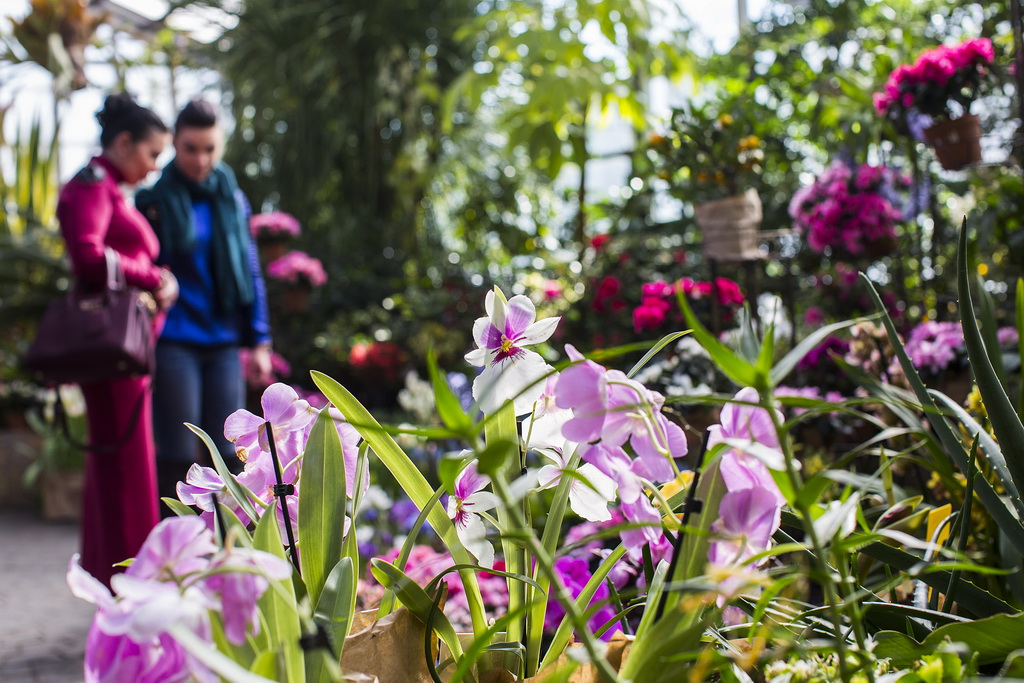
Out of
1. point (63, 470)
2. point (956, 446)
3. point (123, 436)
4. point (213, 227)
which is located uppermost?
point (213, 227)

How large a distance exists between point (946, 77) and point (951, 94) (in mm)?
56

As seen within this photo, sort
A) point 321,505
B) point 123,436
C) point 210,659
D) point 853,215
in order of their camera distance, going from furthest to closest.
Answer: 1. point 853,215
2. point 123,436
3. point 321,505
4. point 210,659

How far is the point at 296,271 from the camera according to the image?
5.86 m

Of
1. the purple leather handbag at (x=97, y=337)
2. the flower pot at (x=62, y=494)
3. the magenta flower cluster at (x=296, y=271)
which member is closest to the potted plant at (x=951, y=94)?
the purple leather handbag at (x=97, y=337)

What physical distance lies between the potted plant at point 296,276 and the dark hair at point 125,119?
11.1ft

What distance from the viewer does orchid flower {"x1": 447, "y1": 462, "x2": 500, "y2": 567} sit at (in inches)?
24.6

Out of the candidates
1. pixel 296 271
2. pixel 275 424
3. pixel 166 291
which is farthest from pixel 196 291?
pixel 296 271

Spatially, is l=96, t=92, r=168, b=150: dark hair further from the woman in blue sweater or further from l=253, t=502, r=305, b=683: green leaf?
l=253, t=502, r=305, b=683: green leaf

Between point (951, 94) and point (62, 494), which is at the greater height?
point (951, 94)

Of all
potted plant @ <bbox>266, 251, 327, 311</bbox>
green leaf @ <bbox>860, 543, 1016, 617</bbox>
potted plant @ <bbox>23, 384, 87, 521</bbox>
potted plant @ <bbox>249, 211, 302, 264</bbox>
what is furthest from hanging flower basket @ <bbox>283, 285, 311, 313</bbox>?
green leaf @ <bbox>860, 543, 1016, 617</bbox>

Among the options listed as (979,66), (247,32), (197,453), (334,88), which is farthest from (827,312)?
(247,32)

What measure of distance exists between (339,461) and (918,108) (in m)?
2.58

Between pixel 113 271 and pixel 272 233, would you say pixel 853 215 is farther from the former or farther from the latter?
pixel 272 233

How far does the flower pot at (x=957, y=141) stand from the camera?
250cm
